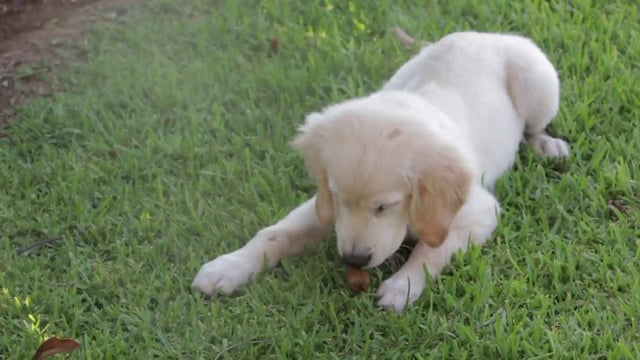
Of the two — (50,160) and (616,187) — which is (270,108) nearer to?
(50,160)

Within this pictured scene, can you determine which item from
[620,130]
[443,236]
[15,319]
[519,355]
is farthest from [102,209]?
[620,130]

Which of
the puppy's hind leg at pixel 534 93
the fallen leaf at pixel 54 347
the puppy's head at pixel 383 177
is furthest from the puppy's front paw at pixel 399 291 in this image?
the puppy's hind leg at pixel 534 93

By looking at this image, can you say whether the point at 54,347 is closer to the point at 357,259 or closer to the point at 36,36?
the point at 357,259

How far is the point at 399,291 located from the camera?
15.0 feet

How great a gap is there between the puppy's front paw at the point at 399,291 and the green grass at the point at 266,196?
0.17 ft

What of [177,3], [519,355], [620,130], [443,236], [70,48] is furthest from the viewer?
[177,3]

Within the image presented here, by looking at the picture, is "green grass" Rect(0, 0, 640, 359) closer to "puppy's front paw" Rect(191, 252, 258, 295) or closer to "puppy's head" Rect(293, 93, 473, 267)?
"puppy's front paw" Rect(191, 252, 258, 295)

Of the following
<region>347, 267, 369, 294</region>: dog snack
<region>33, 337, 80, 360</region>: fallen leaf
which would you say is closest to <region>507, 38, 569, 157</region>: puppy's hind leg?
<region>347, 267, 369, 294</region>: dog snack

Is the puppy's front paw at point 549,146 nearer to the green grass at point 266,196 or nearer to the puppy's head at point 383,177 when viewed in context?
the green grass at point 266,196

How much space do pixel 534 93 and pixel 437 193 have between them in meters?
1.38

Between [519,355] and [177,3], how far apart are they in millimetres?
3944

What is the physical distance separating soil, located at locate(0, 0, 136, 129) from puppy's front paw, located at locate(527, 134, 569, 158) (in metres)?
2.73

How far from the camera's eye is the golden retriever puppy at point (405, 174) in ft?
14.5

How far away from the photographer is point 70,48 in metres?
6.88
